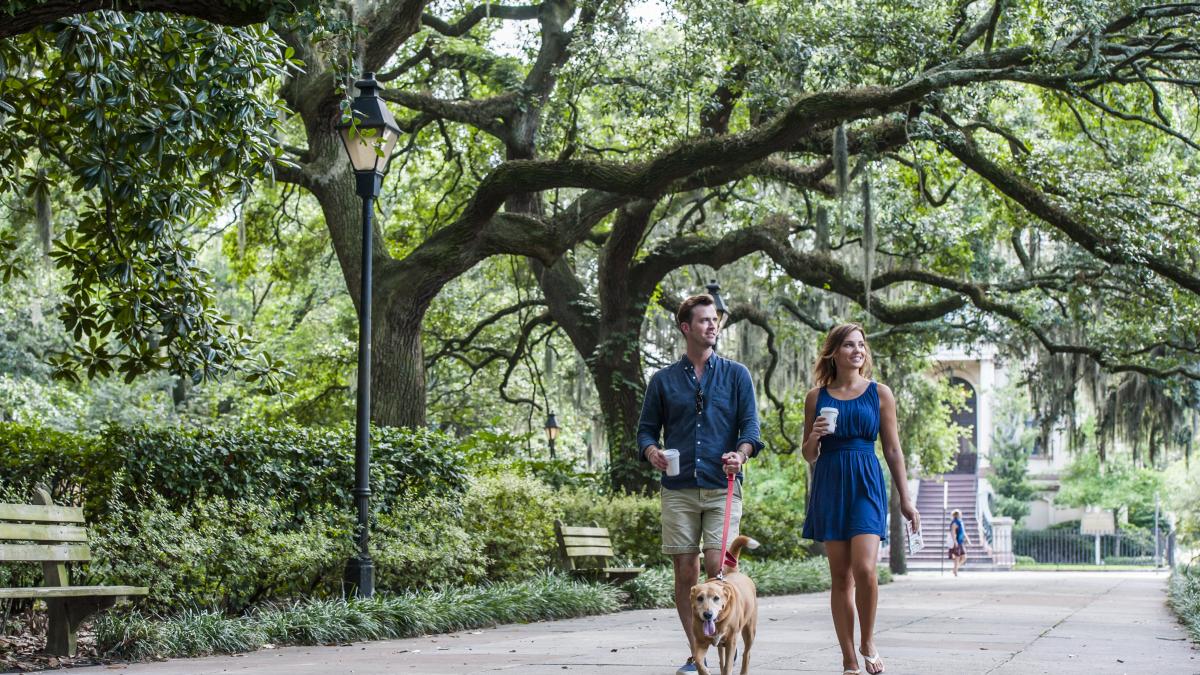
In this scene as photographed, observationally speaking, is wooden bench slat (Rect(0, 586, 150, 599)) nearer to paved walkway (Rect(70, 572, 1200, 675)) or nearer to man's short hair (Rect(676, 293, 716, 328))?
paved walkway (Rect(70, 572, 1200, 675))

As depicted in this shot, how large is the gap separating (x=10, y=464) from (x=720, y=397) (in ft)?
17.9

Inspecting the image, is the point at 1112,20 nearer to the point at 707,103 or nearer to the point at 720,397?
the point at 707,103

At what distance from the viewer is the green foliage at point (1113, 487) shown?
158 feet

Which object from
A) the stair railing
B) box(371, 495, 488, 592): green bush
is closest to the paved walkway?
box(371, 495, 488, 592): green bush

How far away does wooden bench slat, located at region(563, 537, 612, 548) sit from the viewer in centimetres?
1257

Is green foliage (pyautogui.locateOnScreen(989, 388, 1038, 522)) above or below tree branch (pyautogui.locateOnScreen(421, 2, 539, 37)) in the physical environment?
below

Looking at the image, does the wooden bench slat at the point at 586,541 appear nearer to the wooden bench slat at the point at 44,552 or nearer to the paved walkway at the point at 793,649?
the paved walkway at the point at 793,649

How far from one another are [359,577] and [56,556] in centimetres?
292

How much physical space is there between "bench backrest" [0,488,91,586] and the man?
3506 mm

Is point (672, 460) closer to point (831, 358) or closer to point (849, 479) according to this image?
point (849, 479)

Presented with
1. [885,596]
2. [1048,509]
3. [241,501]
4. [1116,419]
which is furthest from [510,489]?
[1048,509]

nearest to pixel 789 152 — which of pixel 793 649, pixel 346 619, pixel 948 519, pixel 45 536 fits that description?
pixel 793 649

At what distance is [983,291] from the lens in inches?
691

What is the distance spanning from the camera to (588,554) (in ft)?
42.0
